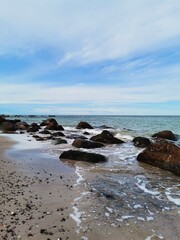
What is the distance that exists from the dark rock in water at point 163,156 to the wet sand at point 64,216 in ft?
14.4

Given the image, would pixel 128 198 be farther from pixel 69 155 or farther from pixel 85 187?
pixel 69 155

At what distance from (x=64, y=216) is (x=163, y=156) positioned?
7556 millimetres

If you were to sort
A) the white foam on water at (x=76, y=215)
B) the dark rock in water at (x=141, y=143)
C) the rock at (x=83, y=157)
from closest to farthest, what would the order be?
1. the white foam on water at (x=76, y=215)
2. the rock at (x=83, y=157)
3. the dark rock in water at (x=141, y=143)

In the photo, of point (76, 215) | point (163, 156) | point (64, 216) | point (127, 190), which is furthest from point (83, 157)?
point (64, 216)

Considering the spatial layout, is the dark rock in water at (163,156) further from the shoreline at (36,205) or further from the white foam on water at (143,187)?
the shoreline at (36,205)

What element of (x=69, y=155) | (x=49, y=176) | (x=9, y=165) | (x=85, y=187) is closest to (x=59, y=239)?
(x=85, y=187)

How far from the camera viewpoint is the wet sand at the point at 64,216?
505 cm

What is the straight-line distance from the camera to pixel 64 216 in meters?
5.81

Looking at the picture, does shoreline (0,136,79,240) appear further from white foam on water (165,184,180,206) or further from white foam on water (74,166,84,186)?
white foam on water (165,184,180,206)

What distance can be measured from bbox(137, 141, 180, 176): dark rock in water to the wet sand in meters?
4.40

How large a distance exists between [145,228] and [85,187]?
3.03m

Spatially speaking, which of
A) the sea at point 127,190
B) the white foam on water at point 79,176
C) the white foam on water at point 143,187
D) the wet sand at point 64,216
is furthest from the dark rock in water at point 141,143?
the wet sand at point 64,216

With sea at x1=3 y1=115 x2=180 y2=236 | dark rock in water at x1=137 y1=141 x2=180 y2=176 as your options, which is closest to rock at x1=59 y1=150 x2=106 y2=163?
sea at x1=3 y1=115 x2=180 y2=236

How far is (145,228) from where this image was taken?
5469 millimetres
